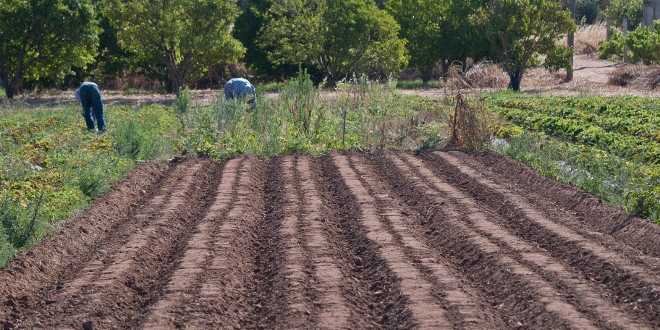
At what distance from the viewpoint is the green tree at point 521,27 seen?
29703 mm

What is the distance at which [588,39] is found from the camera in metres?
45.8

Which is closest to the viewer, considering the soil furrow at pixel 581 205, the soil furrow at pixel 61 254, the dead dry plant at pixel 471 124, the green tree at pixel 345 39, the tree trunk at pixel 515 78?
the soil furrow at pixel 61 254

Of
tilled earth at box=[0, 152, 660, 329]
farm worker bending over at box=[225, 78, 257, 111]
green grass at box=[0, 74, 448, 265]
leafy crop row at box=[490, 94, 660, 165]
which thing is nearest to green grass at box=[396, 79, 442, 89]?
leafy crop row at box=[490, 94, 660, 165]

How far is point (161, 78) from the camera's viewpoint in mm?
36031

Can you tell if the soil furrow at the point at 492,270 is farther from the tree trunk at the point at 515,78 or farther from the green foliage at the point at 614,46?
the green foliage at the point at 614,46

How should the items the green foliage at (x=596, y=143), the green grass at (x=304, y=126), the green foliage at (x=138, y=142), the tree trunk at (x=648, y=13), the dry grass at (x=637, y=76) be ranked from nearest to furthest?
the green foliage at (x=596, y=143) < the green foliage at (x=138, y=142) < the green grass at (x=304, y=126) < the dry grass at (x=637, y=76) < the tree trunk at (x=648, y=13)

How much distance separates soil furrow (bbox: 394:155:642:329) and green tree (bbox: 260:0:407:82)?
20023 mm

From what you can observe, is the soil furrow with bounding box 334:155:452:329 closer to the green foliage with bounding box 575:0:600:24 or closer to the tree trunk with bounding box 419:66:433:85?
the tree trunk with bounding box 419:66:433:85

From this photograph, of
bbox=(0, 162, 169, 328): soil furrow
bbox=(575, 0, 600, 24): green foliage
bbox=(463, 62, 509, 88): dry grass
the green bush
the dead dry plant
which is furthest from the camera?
bbox=(575, 0, 600, 24): green foliage

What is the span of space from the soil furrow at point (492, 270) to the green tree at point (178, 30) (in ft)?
62.9

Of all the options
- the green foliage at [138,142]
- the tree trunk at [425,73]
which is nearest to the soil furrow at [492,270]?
the green foliage at [138,142]

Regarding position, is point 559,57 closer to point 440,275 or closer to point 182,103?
point 182,103

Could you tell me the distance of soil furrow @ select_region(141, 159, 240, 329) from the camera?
6.61 metres

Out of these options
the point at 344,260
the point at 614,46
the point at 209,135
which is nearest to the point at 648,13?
the point at 614,46
